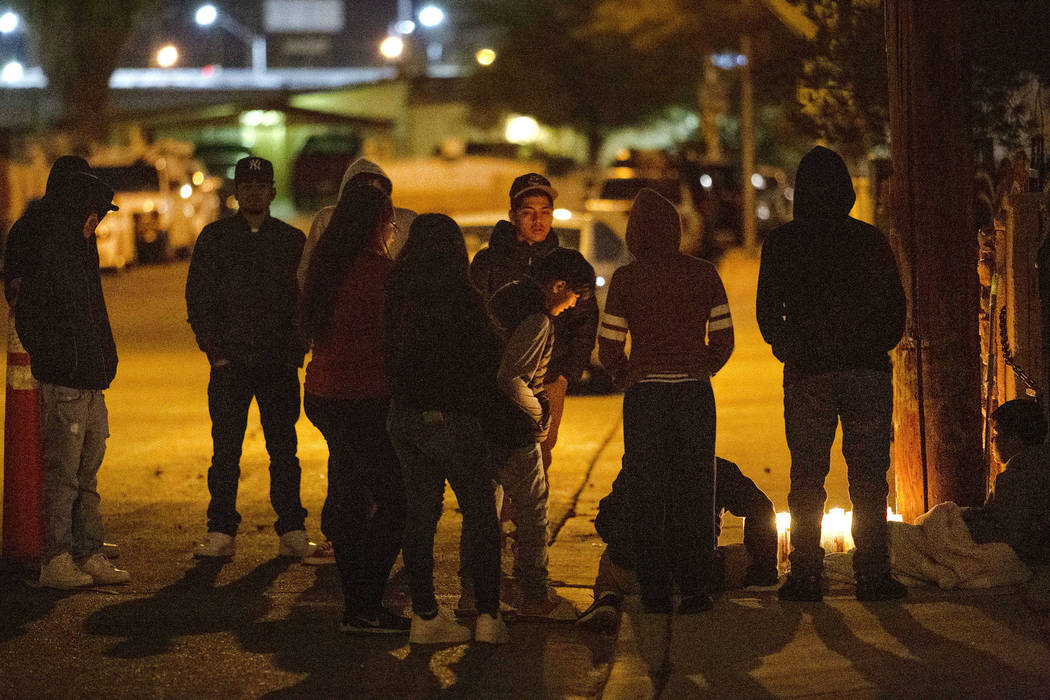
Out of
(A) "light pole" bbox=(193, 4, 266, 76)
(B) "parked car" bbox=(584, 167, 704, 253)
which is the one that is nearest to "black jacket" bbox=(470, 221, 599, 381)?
(B) "parked car" bbox=(584, 167, 704, 253)

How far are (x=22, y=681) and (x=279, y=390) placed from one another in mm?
2291

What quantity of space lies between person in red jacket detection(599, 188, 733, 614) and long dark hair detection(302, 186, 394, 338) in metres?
1.01

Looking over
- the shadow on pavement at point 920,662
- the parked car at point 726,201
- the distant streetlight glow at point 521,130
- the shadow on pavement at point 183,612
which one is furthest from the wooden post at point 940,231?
the distant streetlight glow at point 521,130

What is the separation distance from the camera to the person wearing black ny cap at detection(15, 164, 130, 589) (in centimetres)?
704

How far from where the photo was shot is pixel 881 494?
6371mm

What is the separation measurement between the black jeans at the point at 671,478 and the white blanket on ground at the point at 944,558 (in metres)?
0.78

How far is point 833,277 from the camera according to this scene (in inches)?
245

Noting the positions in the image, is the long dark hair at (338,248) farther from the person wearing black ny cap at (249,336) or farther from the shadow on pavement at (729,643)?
the shadow on pavement at (729,643)

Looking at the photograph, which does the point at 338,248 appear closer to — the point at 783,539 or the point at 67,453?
the point at 67,453

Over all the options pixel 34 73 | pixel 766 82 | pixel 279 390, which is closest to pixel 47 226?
pixel 279 390

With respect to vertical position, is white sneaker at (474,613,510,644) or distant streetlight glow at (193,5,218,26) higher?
distant streetlight glow at (193,5,218,26)

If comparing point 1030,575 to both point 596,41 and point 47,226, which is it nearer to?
point 47,226

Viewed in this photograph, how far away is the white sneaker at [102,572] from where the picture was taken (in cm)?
723

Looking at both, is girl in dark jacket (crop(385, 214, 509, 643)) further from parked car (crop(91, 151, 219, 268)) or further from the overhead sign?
the overhead sign
